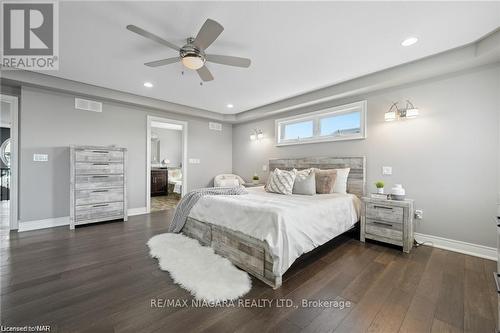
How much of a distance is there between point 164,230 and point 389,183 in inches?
153

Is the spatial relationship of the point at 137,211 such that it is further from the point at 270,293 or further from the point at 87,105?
the point at 270,293

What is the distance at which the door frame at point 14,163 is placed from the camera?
3461 mm

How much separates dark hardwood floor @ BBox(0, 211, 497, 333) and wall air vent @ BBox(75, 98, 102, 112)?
2559 millimetres

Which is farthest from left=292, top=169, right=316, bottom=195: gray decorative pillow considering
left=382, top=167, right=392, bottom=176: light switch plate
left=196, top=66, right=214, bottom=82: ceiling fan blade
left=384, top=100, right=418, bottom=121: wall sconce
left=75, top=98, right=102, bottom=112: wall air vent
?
left=75, top=98, right=102, bottom=112: wall air vent

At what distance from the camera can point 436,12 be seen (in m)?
1.89

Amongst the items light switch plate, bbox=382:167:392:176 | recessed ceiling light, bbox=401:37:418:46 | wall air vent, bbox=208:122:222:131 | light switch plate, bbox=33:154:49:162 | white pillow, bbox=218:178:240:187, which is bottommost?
white pillow, bbox=218:178:240:187

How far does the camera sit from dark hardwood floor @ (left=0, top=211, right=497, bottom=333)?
1470 mm

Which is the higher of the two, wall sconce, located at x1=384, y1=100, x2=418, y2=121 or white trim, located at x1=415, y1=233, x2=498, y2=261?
wall sconce, located at x1=384, y1=100, x2=418, y2=121

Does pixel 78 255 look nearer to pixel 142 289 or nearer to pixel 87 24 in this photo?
pixel 142 289

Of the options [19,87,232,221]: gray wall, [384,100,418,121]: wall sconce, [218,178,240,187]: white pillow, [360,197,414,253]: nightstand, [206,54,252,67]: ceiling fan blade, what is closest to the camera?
[206,54,252,67]: ceiling fan blade

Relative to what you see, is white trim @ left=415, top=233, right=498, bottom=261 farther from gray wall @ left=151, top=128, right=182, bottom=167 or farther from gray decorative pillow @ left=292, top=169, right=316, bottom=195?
gray wall @ left=151, top=128, right=182, bottom=167

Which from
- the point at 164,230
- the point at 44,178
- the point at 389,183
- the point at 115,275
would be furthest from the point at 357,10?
the point at 44,178

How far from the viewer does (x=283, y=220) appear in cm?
196

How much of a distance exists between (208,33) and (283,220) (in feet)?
6.33
